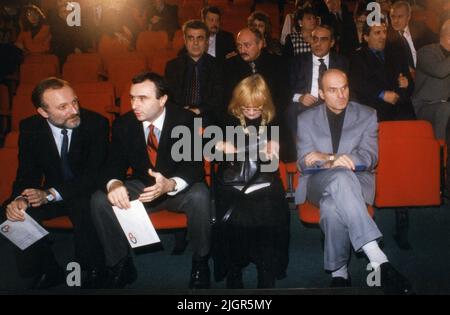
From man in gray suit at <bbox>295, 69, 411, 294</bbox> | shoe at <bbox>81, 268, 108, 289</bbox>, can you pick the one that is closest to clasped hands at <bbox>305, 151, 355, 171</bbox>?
man in gray suit at <bbox>295, 69, 411, 294</bbox>

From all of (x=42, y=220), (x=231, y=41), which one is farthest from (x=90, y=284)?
(x=231, y=41)

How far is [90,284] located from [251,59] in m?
2.01

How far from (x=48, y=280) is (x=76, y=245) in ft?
0.95

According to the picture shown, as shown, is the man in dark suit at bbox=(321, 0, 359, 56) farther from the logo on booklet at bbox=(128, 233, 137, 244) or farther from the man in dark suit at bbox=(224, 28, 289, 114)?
the logo on booklet at bbox=(128, 233, 137, 244)

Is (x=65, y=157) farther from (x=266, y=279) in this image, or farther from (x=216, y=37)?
(x=216, y=37)

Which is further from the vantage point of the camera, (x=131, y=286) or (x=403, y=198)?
(x=403, y=198)

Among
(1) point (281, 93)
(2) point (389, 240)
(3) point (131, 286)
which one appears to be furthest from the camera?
(1) point (281, 93)

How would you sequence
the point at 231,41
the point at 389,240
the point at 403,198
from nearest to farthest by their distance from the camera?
the point at 403,198 → the point at 389,240 → the point at 231,41

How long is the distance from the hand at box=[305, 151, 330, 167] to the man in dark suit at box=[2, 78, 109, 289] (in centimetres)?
107

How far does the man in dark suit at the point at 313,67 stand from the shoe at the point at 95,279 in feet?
5.62

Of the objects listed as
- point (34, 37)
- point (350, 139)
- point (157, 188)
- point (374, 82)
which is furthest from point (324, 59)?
point (34, 37)

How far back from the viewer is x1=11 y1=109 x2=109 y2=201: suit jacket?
237 cm

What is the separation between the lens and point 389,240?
269 cm
